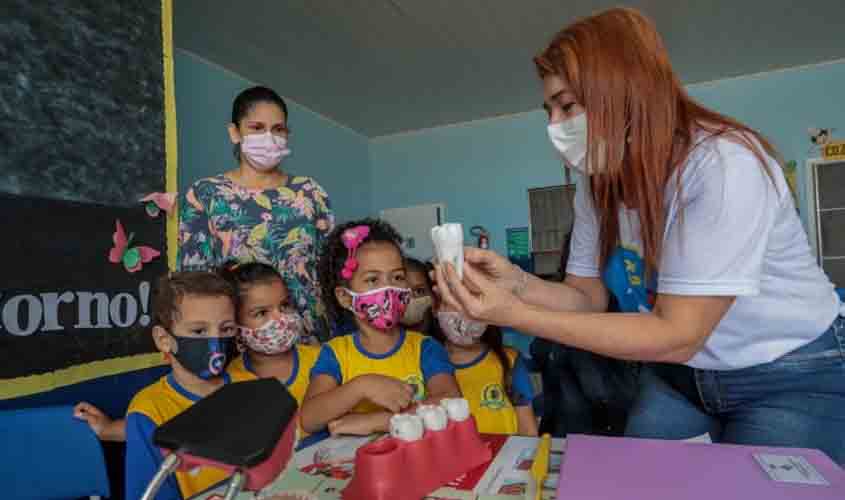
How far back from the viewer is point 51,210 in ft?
5.30

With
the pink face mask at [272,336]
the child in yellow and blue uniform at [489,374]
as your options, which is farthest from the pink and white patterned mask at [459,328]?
the pink face mask at [272,336]

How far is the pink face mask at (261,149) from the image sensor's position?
220 centimetres

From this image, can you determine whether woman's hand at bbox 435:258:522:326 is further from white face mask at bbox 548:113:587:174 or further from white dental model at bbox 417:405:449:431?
white face mask at bbox 548:113:587:174

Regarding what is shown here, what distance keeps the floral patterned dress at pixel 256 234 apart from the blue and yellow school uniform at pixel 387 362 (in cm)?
51

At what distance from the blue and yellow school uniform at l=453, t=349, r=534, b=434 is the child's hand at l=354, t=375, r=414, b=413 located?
1.66 ft

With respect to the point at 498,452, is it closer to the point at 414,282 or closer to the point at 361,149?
the point at 414,282

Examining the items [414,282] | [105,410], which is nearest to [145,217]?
[105,410]

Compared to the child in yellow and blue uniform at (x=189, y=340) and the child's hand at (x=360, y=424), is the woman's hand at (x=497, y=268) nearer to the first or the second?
the child's hand at (x=360, y=424)

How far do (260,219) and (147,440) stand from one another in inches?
44.7

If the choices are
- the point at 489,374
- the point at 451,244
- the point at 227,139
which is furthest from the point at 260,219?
the point at 227,139

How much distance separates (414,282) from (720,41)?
3908 mm

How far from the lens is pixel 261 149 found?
2.20m

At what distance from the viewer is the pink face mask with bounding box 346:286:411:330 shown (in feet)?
5.17

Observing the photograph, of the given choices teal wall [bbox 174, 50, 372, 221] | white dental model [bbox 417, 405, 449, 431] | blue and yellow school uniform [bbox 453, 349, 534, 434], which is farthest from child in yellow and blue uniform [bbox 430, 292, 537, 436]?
teal wall [bbox 174, 50, 372, 221]
